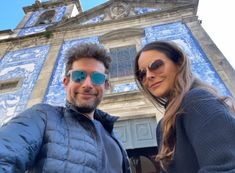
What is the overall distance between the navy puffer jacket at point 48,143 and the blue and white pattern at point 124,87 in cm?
375

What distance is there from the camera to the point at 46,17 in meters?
11.4

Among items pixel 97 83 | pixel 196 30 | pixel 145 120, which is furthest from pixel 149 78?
pixel 196 30

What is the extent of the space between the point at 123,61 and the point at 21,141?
548 centimetres

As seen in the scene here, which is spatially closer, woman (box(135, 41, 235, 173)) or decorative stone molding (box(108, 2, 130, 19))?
woman (box(135, 41, 235, 173))

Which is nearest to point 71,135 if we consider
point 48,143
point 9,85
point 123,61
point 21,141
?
point 48,143

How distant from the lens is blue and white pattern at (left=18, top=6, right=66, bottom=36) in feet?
30.6

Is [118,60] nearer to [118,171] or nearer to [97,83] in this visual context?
[97,83]

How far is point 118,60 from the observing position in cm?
666

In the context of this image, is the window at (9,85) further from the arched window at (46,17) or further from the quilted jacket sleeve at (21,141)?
the quilted jacket sleeve at (21,141)

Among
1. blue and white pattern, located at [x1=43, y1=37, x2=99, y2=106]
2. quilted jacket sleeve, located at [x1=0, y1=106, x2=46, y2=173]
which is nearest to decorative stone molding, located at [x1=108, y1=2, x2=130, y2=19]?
blue and white pattern, located at [x1=43, y1=37, x2=99, y2=106]

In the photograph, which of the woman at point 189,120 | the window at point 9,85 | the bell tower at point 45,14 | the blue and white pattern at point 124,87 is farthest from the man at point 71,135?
the bell tower at point 45,14

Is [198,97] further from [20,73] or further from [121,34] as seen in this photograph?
[121,34]

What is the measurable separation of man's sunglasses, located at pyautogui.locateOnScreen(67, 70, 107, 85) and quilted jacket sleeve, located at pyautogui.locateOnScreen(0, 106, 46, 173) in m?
0.66

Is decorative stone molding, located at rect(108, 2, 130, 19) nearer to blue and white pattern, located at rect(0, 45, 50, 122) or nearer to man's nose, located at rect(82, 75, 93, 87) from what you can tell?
blue and white pattern, located at rect(0, 45, 50, 122)
